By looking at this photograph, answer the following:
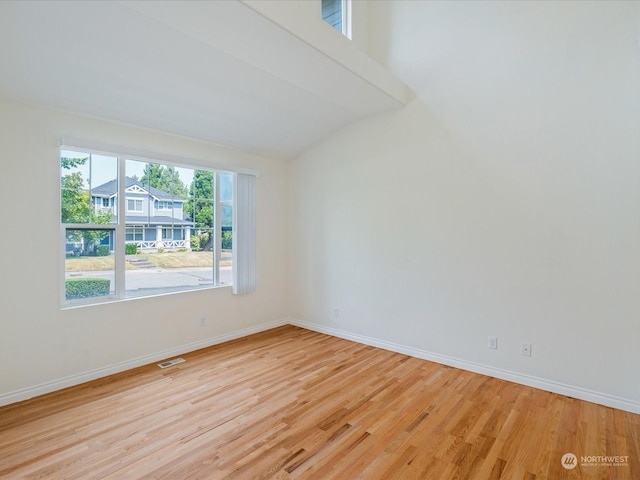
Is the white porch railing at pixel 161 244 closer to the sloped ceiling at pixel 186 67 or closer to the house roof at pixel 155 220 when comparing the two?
the house roof at pixel 155 220

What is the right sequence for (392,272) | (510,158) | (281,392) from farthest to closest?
(392,272)
(510,158)
(281,392)

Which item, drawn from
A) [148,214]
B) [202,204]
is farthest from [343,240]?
[148,214]

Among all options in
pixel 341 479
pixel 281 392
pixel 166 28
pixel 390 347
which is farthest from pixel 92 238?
pixel 390 347

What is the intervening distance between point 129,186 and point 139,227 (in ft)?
1.43

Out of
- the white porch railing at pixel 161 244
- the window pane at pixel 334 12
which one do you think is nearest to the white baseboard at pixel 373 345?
the white porch railing at pixel 161 244

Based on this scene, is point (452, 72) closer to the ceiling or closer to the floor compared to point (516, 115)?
closer to the ceiling

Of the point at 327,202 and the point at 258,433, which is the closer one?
the point at 258,433

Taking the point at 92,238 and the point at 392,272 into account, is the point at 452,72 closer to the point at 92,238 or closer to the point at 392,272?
the point at 392,272

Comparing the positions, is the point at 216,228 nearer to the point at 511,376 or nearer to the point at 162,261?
the point at 162,261

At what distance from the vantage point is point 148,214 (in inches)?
148

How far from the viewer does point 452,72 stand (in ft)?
11.5

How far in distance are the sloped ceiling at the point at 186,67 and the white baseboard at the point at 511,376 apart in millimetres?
2705

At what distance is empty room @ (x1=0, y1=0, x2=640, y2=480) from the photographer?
2.23m

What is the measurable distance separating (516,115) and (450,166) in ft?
2.31
